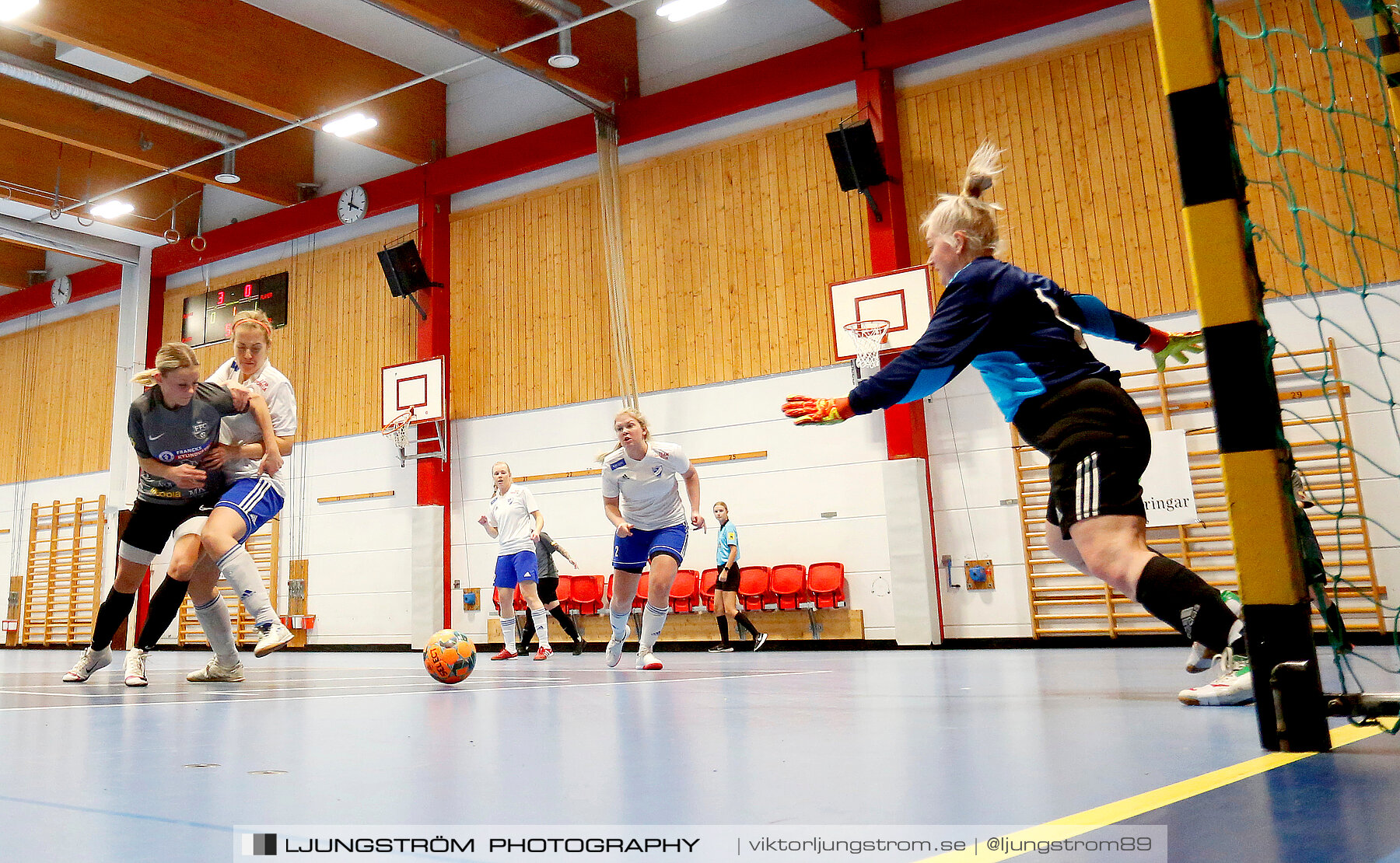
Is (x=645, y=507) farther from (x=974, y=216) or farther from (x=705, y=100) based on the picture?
(x=705, y=100)

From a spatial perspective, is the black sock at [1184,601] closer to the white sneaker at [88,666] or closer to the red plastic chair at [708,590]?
the white sneaker at [88,666]

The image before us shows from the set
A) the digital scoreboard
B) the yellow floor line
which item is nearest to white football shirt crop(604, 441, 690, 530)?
the yellow floor line

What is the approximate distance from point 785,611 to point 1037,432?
335 inches

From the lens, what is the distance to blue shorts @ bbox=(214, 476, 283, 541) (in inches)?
210

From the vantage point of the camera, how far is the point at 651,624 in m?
6.63

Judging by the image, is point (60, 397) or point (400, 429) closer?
point (400, 429)

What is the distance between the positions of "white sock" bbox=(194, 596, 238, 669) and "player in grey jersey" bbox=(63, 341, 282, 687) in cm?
17

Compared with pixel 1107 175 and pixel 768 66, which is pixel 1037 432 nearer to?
Result: pixel 1107 175

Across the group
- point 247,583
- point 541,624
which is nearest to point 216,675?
point 247,583

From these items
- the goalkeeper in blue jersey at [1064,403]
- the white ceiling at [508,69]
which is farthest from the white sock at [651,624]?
the white ceiling at [508,69]

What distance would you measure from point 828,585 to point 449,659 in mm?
6158

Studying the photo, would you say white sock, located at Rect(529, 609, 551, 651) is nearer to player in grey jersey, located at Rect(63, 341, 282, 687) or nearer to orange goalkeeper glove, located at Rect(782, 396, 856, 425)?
player in grey jersey, located at Rect(63, 341, 282, 687)

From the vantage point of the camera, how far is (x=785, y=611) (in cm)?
1120

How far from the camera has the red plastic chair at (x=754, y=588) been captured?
11.0m
